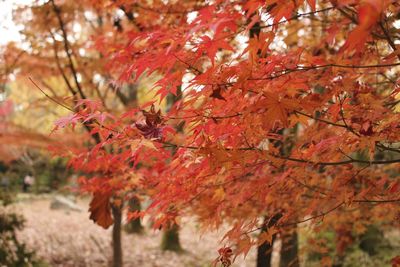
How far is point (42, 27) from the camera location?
5305 mm

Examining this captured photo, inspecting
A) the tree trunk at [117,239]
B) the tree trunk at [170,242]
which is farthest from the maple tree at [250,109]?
the tree trunk at [170,242]

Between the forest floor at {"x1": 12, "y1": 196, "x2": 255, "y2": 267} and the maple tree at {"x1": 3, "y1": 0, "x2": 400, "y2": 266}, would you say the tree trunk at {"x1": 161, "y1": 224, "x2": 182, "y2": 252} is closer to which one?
the forest floor at {"x1": 12, "y1": 196, "x2": 255, "y2": 267}

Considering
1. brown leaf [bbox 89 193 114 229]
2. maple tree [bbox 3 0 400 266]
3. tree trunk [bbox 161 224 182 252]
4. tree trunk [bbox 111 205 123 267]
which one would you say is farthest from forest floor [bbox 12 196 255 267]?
maple tree [bbox 3 0 400 266]

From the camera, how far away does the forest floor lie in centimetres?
818

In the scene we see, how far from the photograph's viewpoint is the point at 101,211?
3408 mm

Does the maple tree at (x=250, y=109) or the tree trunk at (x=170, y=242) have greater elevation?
the maple tree at (x=250, y=109)

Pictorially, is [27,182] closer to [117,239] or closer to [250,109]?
[117,239]

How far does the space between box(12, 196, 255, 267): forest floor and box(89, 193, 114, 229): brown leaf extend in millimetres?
4007

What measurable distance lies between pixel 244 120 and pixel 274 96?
0.28 m

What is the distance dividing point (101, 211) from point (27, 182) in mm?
18627

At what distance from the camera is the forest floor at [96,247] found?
8180 mm

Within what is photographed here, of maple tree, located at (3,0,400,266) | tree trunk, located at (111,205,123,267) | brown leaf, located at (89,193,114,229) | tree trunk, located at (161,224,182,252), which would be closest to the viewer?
maple tree, located at (3,0,400,266)

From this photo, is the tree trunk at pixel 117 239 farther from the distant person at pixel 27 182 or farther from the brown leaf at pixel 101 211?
the distant person at pixel 27 182

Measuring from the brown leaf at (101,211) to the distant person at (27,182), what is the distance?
1847 centimetres
